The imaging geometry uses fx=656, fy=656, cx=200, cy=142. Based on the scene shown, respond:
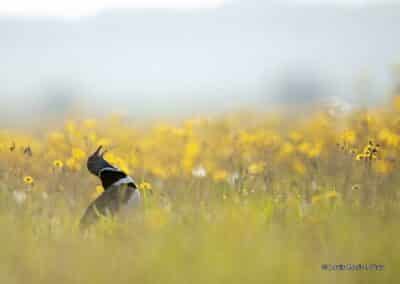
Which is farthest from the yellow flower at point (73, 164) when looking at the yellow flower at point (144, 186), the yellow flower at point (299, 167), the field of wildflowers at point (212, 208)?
the yellow flower at point (299, 167)

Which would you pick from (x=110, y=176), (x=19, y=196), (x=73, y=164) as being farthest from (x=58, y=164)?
(x=110, y=176)

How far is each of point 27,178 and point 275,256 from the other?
7.89 ft

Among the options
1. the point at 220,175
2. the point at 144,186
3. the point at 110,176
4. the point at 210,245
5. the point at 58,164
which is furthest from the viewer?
the point at 220,175

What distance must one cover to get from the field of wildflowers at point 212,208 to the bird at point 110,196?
10 centimetres

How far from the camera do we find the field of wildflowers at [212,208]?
3.14 m

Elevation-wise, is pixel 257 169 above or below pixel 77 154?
below

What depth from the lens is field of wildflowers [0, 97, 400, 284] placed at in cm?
314

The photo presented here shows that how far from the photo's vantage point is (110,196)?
167 inches

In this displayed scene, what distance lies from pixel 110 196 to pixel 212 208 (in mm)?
668

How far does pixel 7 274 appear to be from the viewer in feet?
10.7

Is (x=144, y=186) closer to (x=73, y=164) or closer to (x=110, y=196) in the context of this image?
(x=110, y=196)

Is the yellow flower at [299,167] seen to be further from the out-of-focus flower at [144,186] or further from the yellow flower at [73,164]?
the yellow flower at [73,164]

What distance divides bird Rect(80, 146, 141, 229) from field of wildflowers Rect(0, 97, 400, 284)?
0.10 metres

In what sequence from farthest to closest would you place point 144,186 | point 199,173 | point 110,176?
point 199,173
point 144,186
point 110,176
